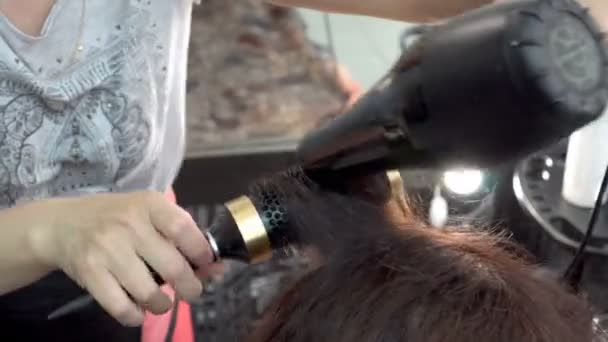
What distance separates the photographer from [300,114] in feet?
6.41

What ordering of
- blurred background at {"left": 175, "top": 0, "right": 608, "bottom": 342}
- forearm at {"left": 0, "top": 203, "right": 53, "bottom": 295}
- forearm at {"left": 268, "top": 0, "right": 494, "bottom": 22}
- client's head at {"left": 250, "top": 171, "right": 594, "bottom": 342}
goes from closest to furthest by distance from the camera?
client's head at {"left": 250, "top": 171, "right": 594, "bottom": 342}, forearm at {"left": 0, "top": 203, "right": 53, "bottom": 295}, forearm at {"left": 268, "top": 0, "right": 494, "bottom": 22}, blurred background at {"left": 175, "top": 0, "right": 608, "bottom": 342}

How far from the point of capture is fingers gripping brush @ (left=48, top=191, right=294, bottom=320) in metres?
0.57

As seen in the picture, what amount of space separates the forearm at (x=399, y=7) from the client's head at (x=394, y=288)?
11.7 inches

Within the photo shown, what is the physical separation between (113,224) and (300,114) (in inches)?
52.6

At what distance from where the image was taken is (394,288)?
1.90 feet

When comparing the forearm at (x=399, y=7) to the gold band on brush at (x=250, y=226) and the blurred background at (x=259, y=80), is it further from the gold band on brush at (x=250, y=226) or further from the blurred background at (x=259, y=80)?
the blurred background at (x=259, y=80)

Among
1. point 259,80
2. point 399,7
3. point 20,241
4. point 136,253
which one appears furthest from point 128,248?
point 259,80

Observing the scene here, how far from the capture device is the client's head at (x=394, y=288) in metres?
0.57

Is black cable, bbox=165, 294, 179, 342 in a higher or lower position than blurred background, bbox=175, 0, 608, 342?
lower

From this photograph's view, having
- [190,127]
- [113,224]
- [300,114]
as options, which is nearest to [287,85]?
[300,114]

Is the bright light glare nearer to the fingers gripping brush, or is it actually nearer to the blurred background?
the fingers gripping brush

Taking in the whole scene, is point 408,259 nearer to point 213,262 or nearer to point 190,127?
point 213,262

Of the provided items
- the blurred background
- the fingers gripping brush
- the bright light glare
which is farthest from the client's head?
the blurred background

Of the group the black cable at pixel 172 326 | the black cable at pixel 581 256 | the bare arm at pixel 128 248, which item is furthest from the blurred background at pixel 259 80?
the bare arm at pixel 128 248
